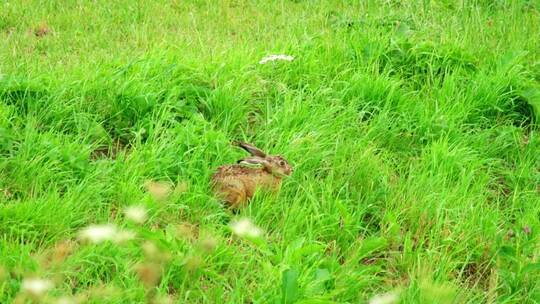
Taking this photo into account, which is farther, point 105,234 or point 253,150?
point 253,150

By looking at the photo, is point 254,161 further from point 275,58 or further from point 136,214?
point 275,58

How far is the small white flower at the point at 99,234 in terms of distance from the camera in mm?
2424

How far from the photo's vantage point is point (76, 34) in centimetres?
471

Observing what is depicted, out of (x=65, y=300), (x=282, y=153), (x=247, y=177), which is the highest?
(x=65, y=300)

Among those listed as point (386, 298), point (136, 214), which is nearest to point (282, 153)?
point (136, 214)

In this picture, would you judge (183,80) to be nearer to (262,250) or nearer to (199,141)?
(199,141)

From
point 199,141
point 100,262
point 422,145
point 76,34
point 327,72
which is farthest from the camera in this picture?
point 76,34

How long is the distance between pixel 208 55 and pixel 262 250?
1888 millimetres

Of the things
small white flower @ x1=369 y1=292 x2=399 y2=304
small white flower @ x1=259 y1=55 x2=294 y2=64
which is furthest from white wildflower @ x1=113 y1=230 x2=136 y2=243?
small white flower @ x1=259 y1=55 x2=294 y2=64

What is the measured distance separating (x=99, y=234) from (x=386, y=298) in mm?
1049

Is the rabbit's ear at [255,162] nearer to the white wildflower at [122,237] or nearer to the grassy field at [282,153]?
the grassy field at [282,153]

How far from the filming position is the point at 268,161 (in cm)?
302

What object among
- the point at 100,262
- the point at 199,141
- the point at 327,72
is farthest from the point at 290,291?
the point at 327,72

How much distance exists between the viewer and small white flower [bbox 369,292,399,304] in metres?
2.42
